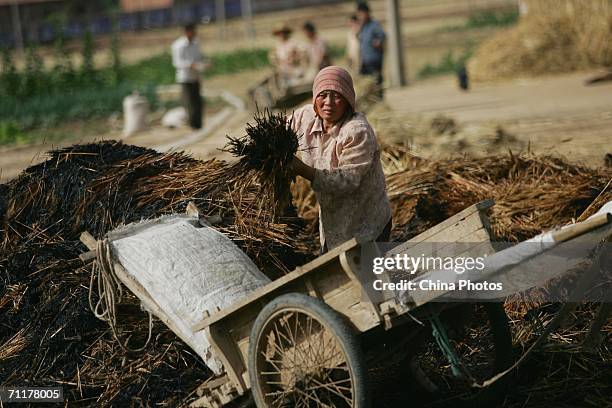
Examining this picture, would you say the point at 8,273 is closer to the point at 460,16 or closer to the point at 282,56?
the point at 282,56

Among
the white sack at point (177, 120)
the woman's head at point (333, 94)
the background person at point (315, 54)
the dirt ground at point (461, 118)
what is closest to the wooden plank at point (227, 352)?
the woman's head at point (333, 94)

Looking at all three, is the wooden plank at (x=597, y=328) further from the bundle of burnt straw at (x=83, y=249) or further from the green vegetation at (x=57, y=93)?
the green vegetation at (x=57, y=93)

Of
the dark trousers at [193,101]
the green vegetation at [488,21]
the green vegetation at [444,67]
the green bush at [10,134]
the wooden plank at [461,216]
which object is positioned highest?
the wooden plank at [461,216]

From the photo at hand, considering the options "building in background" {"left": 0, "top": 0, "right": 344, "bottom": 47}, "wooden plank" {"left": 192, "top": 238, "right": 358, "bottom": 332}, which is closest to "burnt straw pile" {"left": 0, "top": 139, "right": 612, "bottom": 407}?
"wooden plank" {"left": 192, "top": 238, "right": 358, "bottom": 332}

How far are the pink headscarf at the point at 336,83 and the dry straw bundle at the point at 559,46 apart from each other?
51.6 ft

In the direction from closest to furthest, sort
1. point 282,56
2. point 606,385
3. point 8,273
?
point 606,385, point 8,273, point 282,56

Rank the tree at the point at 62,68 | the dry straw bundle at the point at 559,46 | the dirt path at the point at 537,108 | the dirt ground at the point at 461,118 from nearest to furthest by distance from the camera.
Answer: the dirt ground at the point at 461,118, the dirt path at the point at 537,108, the dry straw bundle at the point at 559,46, the tree at the point at 62,68

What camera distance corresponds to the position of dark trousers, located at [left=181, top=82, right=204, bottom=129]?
52.5 feet

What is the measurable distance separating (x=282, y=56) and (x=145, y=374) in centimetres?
1136

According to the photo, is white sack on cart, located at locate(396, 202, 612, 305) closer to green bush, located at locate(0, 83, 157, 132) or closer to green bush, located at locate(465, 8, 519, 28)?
green bush, located at locate(0, 83, 157, 132)

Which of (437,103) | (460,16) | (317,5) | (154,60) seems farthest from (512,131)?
(317,5)

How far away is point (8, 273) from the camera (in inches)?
227

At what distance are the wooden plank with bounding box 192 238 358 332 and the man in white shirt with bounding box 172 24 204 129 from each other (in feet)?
39.5

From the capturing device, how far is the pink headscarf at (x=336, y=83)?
4793 mm
